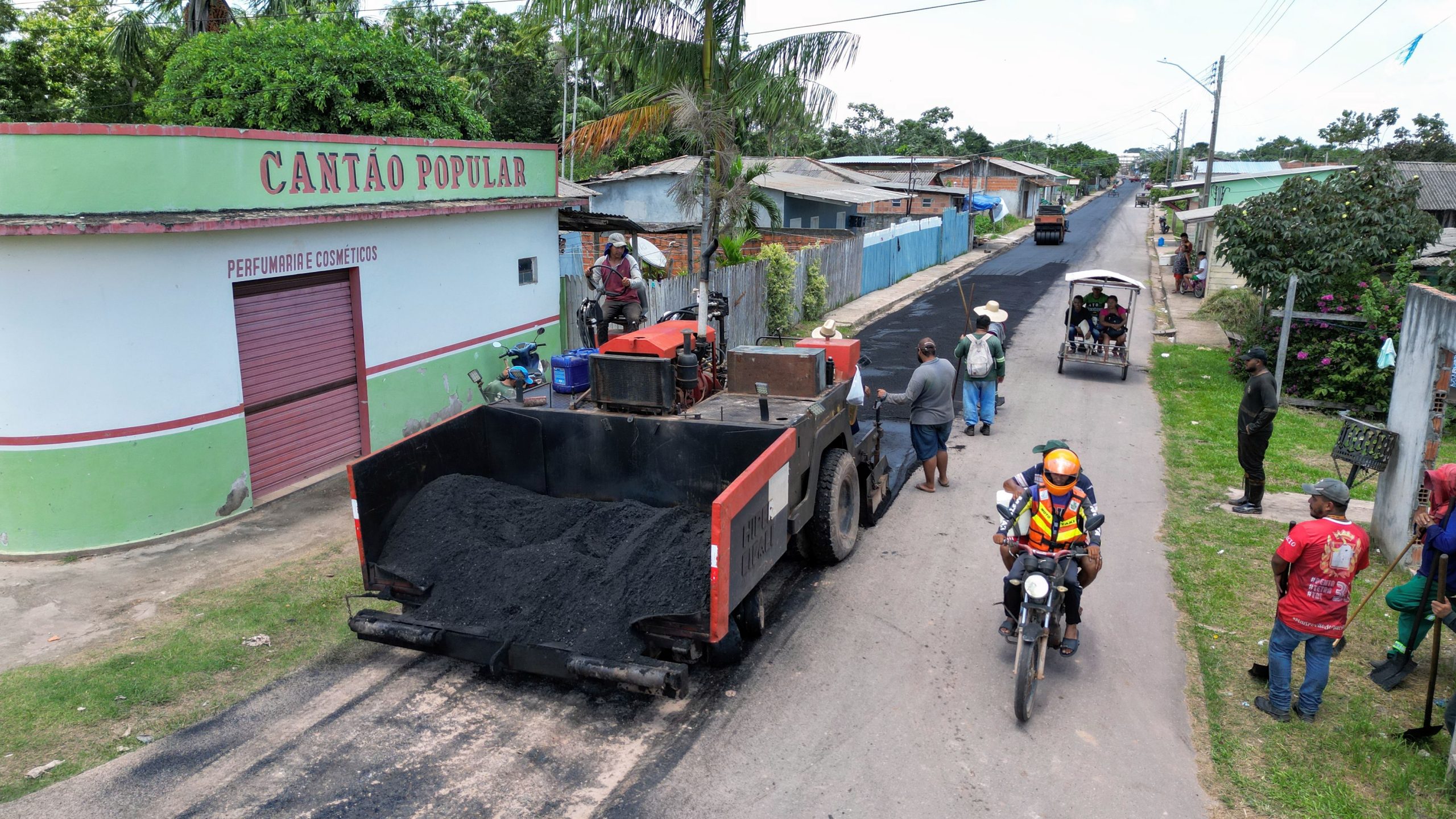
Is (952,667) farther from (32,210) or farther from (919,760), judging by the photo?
(32,210)

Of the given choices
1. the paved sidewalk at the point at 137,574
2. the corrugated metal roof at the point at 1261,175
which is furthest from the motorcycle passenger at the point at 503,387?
the corrugated metal roof at the point at 1261,175

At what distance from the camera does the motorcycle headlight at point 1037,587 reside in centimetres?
577

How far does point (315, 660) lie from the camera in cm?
640

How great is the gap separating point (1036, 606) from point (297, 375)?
773cm

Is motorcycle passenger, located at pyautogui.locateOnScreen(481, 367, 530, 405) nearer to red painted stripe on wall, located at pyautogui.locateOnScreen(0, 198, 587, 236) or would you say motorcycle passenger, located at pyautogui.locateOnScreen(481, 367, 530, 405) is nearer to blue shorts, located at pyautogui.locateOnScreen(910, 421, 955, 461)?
red painted stripe on wall, located at pyautogui.locateOnScreen(0, 198, 587, 236)

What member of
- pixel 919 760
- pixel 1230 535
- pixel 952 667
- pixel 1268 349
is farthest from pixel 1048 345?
pixel 919 760

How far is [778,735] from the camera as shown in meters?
5.55

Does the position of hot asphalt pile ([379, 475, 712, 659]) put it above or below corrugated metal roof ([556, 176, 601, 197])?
below

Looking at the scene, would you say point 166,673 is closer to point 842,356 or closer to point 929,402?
point 842,356

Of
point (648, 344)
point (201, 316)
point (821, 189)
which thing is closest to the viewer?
point (648, 344)

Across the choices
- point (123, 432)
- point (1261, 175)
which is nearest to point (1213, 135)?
point (1261, 175)

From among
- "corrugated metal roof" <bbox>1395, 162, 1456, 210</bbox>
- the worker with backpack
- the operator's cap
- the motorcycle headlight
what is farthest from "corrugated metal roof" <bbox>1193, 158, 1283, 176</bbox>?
the motorcycle headlight

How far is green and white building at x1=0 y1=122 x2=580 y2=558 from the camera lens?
305 inches

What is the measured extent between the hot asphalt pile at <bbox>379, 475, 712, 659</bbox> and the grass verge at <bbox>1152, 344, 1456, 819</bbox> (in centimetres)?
323
